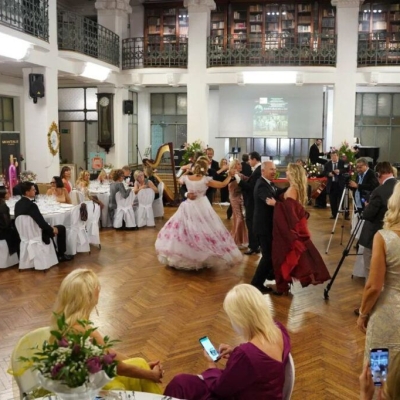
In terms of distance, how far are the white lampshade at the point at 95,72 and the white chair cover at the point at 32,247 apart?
621 centimetres

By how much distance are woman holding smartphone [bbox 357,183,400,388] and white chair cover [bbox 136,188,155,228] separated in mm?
7173

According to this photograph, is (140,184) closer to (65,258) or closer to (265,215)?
(65,258)

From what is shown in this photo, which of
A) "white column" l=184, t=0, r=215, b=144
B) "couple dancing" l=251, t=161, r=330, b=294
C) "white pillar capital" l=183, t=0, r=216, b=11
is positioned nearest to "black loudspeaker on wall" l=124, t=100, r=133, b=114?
"white column" l=184, t=0, r=215, b=144

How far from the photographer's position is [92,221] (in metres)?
7.82

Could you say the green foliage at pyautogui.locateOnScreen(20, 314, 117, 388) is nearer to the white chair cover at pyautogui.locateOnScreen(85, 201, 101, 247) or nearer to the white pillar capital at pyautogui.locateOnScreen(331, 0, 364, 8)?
the white chair cover at pyautogui.locateOnScreen(85, 201, 101, 247)

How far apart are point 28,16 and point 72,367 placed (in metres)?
8.82

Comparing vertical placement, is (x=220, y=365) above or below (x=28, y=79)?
below

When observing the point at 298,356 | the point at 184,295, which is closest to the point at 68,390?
the point at 298,356

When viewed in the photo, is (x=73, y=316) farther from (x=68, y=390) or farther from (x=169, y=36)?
(x=169, y=36)

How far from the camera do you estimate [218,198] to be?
13.9m

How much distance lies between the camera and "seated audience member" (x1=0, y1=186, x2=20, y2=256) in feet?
21.5

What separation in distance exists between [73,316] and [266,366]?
961 millimetres

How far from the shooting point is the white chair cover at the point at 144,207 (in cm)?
986

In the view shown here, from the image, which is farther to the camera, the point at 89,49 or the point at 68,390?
the point at 89,49
